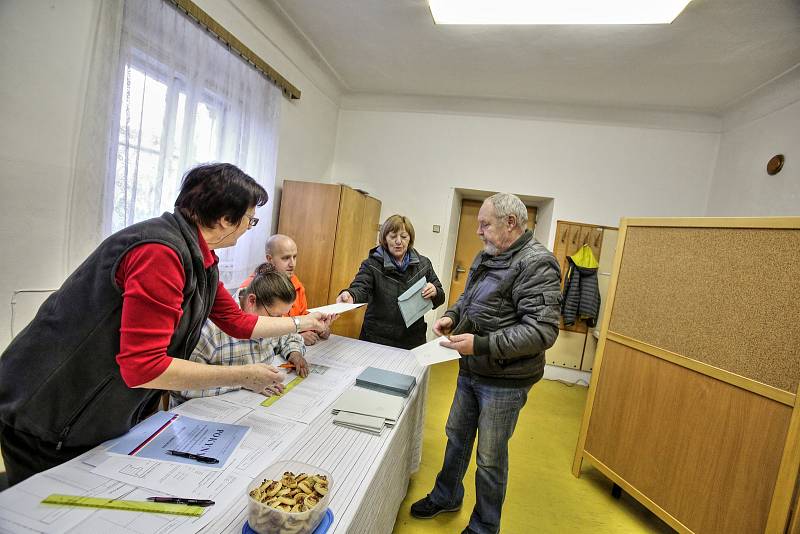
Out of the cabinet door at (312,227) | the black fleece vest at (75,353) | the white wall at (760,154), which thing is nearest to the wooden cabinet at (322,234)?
the cabinet door at (312,227)

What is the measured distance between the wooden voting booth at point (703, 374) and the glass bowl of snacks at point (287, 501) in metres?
1.78

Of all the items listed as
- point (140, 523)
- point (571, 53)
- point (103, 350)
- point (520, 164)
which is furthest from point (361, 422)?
point (520, 164)

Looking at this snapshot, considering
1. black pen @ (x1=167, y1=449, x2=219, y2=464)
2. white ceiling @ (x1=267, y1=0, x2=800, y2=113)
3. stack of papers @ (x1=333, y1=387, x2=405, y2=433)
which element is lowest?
black pen @ (x1=167, y1=449, x2=219, y2=464)

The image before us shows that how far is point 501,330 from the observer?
1.50m

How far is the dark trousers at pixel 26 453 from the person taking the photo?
2.78 ft

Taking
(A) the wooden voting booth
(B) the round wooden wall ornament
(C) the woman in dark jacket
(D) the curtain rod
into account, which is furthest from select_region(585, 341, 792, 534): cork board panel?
(D) the curtain rod

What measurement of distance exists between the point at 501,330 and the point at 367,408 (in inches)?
24.3

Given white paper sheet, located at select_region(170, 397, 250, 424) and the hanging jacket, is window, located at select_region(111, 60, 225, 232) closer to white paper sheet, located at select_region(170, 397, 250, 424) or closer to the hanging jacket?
white paper sheet, located at select_region(170, 397, 250, 424)

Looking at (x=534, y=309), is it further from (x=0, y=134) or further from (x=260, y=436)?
(x=0, y=134)

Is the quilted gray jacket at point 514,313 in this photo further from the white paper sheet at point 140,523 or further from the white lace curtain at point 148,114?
the white lace curtain at point 148,114

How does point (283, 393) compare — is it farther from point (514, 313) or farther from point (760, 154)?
point (760, 154)

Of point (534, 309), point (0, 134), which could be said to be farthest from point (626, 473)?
point (0, 134)

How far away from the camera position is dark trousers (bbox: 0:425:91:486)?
2.78 ft

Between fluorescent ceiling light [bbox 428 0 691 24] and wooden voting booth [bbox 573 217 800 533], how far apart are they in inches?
50.3
